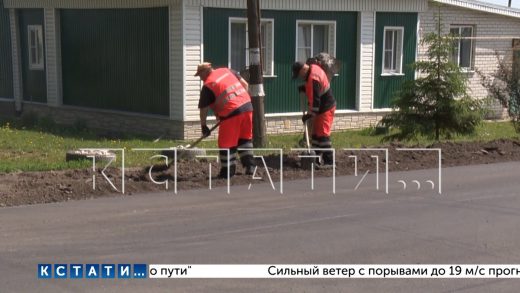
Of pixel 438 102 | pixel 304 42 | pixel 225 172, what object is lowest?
pixel 225 172

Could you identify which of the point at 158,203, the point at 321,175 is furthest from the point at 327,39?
the point at 158,203

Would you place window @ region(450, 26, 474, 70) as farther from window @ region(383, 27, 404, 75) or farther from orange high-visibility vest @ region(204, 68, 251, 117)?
orange high-visibility vest @ region(204, 68, 251, 117)

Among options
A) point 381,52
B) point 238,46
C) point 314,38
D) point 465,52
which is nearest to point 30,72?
point 238,46

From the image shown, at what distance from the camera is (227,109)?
10492 mm

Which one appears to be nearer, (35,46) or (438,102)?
(438,102)

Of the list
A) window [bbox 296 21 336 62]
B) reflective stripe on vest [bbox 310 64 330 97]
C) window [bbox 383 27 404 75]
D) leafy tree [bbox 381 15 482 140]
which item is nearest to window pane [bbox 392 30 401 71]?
window [bbox 383 27 404 75]

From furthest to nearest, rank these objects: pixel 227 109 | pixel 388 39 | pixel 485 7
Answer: pixel 485 7, pixel 388 39, pixel 227 109

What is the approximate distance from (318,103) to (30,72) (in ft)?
41.5

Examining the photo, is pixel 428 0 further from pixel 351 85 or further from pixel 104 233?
pixel 104 233

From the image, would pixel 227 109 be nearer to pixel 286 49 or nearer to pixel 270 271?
pixel 270 271

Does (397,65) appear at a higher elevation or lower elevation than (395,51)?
lower

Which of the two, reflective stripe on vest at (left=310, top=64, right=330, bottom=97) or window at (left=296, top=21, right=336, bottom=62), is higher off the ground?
window at (left=296, top=21, right=336, bottom=62)

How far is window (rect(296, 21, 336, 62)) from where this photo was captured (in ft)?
61.9

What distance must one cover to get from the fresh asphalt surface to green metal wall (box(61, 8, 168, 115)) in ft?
25.6
